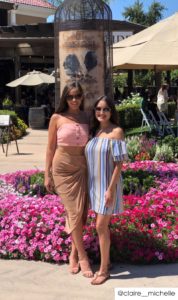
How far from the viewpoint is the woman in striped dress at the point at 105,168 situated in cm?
422

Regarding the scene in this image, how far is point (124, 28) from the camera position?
2095 centimetres

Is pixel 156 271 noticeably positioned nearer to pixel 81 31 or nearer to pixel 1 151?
pixel 81 31

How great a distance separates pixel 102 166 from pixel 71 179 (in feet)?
1.10

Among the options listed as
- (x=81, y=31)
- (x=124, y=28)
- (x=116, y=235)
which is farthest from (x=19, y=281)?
(x=124, y=28)

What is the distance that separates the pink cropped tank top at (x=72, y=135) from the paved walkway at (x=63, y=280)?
1.13 meters

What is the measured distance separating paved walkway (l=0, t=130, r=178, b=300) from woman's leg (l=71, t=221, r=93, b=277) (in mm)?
73

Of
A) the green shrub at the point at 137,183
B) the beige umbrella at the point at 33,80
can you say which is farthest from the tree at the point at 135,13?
the green shrub at the point at 137,183

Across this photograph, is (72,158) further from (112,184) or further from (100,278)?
(100,278)

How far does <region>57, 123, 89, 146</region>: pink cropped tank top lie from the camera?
442cm

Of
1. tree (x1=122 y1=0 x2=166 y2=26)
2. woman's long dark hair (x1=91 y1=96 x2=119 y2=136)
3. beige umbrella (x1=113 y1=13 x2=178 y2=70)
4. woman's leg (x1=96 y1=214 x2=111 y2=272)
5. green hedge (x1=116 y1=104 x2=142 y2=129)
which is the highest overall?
tree (x1=122 y1=0 x2=166 y2=26)

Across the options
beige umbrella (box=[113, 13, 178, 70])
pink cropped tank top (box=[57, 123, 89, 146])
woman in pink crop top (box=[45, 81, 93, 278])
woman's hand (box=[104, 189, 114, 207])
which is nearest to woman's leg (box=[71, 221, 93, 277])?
woman in pink crop top (box=[45, 81, 93, 278])

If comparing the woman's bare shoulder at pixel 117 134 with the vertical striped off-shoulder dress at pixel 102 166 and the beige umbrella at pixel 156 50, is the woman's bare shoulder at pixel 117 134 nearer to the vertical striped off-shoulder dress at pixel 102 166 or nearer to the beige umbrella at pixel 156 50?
the vertical striped off-shoulder dress at pixel 102 166

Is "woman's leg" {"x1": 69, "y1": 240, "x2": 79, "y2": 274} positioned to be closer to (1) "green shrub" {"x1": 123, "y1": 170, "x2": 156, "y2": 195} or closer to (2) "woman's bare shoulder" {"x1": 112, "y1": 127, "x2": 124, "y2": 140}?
(2) "woman's bare shoulder" {"x1": 112, "y1": 127, "x2": 124, "y2": 140}

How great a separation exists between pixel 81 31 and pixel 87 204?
2350 millimetres
